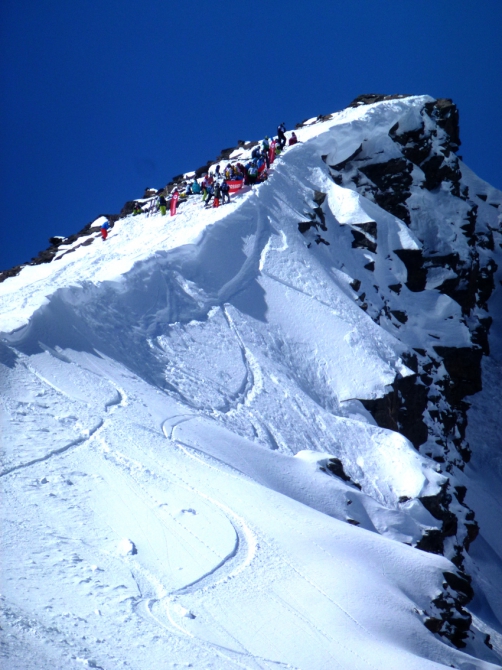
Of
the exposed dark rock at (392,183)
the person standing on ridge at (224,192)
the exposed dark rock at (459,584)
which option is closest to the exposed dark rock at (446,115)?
the exposed dark rock at (392,183)

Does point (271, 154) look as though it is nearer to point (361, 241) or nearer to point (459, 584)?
point (361, 241)

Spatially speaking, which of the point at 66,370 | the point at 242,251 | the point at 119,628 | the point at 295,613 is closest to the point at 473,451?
the point at 242,251

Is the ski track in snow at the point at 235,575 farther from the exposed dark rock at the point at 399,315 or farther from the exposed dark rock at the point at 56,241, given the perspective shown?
the exposed dark rock at the point at 56,241

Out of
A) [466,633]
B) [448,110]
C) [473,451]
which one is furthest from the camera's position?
[448,110]

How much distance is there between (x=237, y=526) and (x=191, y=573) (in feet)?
4.42

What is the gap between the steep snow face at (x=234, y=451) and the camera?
7.40 metres

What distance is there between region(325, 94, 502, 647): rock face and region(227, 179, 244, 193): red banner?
18.2 feet

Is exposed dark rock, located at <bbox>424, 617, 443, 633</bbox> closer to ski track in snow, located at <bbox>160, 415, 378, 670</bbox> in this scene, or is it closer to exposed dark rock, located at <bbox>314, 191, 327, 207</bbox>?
ski track in snow, located at <bbox>160, 415, 378, 670</bbox>

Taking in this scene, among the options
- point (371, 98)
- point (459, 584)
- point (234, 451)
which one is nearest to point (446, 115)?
point (371, 98)

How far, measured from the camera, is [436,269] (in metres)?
33.6

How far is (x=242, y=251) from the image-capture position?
23.3 metres

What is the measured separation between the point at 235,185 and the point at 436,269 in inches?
488

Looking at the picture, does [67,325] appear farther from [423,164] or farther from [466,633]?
[423,164]

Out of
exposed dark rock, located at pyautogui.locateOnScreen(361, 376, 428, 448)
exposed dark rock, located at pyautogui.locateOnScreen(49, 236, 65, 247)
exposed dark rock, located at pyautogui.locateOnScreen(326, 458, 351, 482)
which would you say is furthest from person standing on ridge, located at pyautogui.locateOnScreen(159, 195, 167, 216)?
exposed dark rock, located at pyautogui.locateOnScreen(326, 458, 351, 482)
